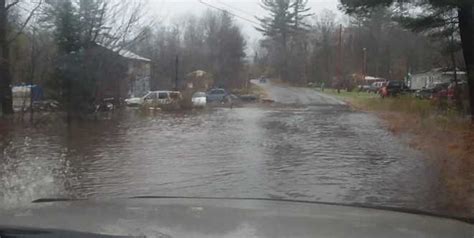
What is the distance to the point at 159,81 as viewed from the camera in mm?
63719

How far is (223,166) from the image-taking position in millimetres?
12414

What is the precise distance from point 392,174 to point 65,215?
26.0 feet

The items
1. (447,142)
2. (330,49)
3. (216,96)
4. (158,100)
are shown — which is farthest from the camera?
(330,49)

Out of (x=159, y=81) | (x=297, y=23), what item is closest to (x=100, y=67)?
(x=159, y=81)

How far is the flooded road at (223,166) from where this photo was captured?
9.30 metres

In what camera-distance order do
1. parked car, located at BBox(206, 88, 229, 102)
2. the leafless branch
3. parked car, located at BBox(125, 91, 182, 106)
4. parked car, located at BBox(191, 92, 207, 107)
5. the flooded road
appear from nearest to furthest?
the flooded road < the leafless branch < parked car, located at BBox(125, 91, 182, 106) < parked car, located at BBox(191, 92, 207, 107) < parked car, located at BBox(206, 88, 229, 102)

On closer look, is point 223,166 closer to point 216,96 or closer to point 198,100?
point 198,100

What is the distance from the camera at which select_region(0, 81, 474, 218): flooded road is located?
9.30 metres

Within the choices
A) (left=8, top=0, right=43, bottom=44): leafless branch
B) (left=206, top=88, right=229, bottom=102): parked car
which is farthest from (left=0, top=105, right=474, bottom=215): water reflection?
(left=206, top=88, right=229, bottom=102): parked car

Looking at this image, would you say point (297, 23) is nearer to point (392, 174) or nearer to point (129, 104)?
point (129, 104)

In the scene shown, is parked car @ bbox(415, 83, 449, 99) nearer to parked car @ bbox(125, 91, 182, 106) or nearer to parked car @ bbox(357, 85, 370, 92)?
parked car @ bbox(125, 91, 182, 106)

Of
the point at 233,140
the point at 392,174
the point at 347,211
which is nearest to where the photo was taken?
the point at 347,211

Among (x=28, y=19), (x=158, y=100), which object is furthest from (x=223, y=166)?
(x=158, y=100)

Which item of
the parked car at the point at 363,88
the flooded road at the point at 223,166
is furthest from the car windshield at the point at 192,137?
the parked car at the point at 363,88
